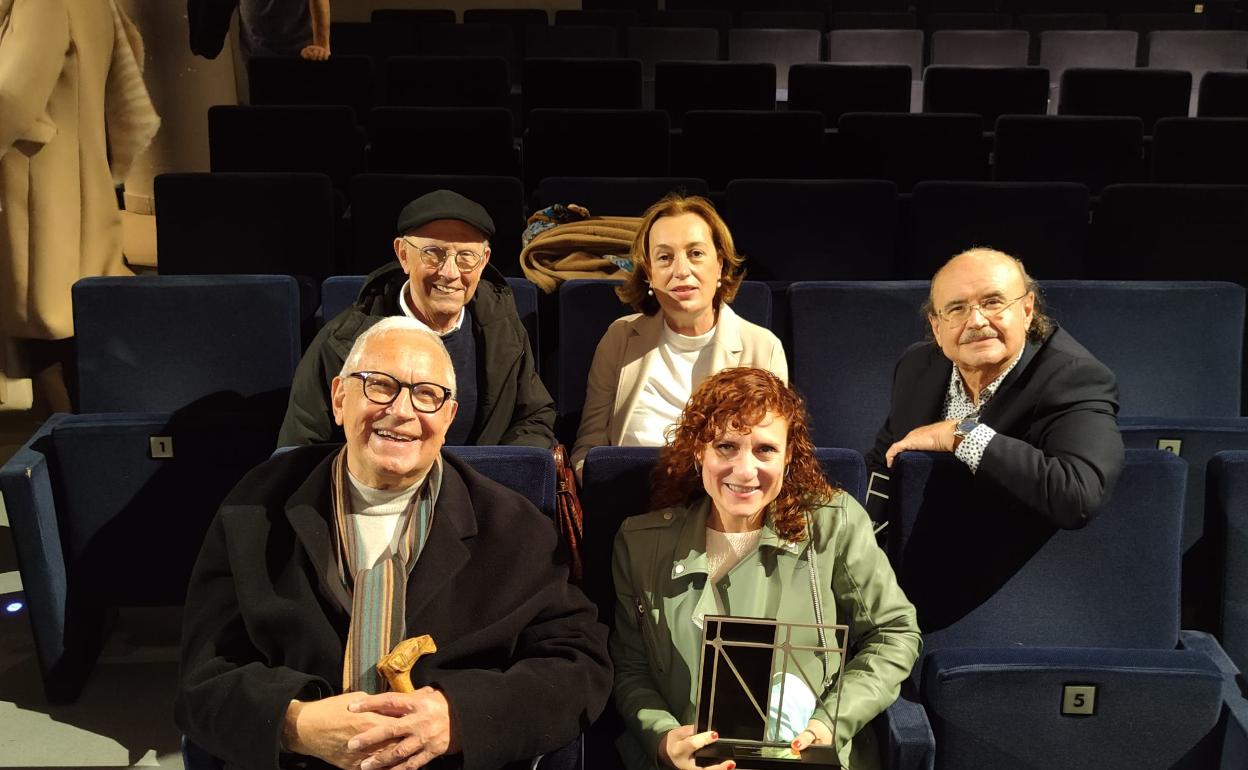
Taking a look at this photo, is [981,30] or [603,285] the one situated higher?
[981,30]

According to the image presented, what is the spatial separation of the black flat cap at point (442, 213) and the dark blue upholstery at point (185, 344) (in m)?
0.43

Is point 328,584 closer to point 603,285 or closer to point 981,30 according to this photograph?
point 603,285

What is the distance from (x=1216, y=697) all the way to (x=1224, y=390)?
1153mm

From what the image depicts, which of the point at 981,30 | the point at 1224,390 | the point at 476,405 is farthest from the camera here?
the point at 981,30

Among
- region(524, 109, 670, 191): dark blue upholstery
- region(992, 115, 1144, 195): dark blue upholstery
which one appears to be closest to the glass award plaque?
region(524, 109, 670, 191): dark blue upholstery

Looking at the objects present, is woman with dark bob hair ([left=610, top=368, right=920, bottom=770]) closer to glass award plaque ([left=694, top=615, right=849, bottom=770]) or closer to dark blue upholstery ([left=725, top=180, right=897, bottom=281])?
glass award plaque ([left=694, top=615, right=849, bottom=770])

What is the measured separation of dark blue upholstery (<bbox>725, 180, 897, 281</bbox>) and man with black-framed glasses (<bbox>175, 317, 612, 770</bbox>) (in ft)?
5.58

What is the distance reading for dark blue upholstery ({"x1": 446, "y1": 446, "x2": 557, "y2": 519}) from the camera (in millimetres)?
1897

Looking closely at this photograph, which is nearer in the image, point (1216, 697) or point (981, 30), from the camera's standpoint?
point (1216, 697)

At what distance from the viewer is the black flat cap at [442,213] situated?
94.1 inches

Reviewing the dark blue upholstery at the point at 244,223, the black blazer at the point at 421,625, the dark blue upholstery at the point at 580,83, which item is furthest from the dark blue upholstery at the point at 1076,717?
Result: the dark blue upholstery at the point at 580,83

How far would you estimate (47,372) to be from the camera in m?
3.89

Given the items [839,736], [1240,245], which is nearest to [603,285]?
[839,736]

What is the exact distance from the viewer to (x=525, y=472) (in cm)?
190
